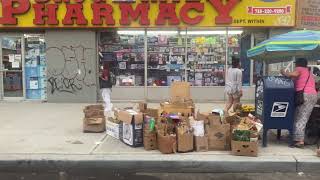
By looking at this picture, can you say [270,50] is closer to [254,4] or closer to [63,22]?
[254,4]

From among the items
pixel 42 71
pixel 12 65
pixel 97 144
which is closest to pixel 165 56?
pixel 42 71

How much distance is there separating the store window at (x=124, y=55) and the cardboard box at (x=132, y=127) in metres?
7.21

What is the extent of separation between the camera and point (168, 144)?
7746 mm

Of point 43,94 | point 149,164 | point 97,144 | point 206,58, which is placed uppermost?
point 206,58

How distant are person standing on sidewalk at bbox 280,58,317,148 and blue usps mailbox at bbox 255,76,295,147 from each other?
0.14 m

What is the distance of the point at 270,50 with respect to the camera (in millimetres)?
8117

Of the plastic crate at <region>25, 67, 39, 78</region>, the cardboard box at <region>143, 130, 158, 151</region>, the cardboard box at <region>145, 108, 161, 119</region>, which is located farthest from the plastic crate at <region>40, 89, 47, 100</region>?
the cardboard box at <region>143, 130, 158, 151</region>

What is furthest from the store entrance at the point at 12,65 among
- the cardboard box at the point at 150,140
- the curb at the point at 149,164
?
the cardboard box at the point at 150,140

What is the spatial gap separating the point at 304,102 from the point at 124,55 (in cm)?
843

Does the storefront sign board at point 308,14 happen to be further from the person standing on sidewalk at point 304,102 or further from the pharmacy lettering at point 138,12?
the person standing on sidewalk at point 304,102

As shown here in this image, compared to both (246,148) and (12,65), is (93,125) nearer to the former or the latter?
(246,148)

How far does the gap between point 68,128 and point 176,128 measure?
329 centimetres

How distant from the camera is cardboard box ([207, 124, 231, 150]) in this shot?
7.99 metres

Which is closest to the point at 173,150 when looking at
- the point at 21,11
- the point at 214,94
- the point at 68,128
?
the point at 68,128
